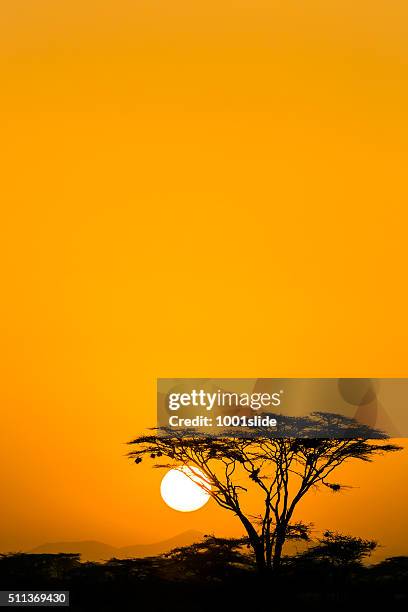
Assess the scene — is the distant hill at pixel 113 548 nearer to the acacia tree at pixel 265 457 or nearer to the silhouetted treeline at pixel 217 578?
the silhouetted treeline at pixel 217 578

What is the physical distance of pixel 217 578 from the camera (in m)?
14.9

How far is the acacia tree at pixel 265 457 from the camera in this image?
15.2m

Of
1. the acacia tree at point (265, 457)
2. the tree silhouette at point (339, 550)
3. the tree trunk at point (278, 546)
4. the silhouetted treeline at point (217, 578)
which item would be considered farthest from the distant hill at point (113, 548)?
the tree silhouette at point (339, 550)

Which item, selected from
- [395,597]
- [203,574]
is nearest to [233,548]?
[203,574]

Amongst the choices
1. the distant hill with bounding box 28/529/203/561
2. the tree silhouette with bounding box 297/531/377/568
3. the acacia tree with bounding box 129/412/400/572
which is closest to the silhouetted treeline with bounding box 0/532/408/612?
the tree silhouette with bounding box 297/531/377/568

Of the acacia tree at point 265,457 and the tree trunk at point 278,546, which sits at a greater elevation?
the acacia tree at point 265,457

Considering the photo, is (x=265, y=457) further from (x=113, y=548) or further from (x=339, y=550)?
(x=113, y=548)

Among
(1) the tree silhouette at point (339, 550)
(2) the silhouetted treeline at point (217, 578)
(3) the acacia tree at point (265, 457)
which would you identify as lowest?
(2) the silhouetted treeline at point (217, 578)

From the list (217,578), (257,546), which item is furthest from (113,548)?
(257,546)

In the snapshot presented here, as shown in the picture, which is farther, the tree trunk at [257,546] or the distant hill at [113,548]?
the distant hill at [113,548]

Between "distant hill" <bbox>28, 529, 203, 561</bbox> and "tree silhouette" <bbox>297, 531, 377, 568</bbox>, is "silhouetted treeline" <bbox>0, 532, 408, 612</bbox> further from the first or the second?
"distant hill" <bbox>28, 529, 203, 561</bbox>

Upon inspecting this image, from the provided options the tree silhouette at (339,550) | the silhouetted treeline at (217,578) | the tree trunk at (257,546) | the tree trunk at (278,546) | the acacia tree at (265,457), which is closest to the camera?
the silhouetted treeline at (217,578)

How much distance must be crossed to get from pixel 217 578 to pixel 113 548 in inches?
77.0

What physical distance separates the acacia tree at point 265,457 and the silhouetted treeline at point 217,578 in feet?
2.23
